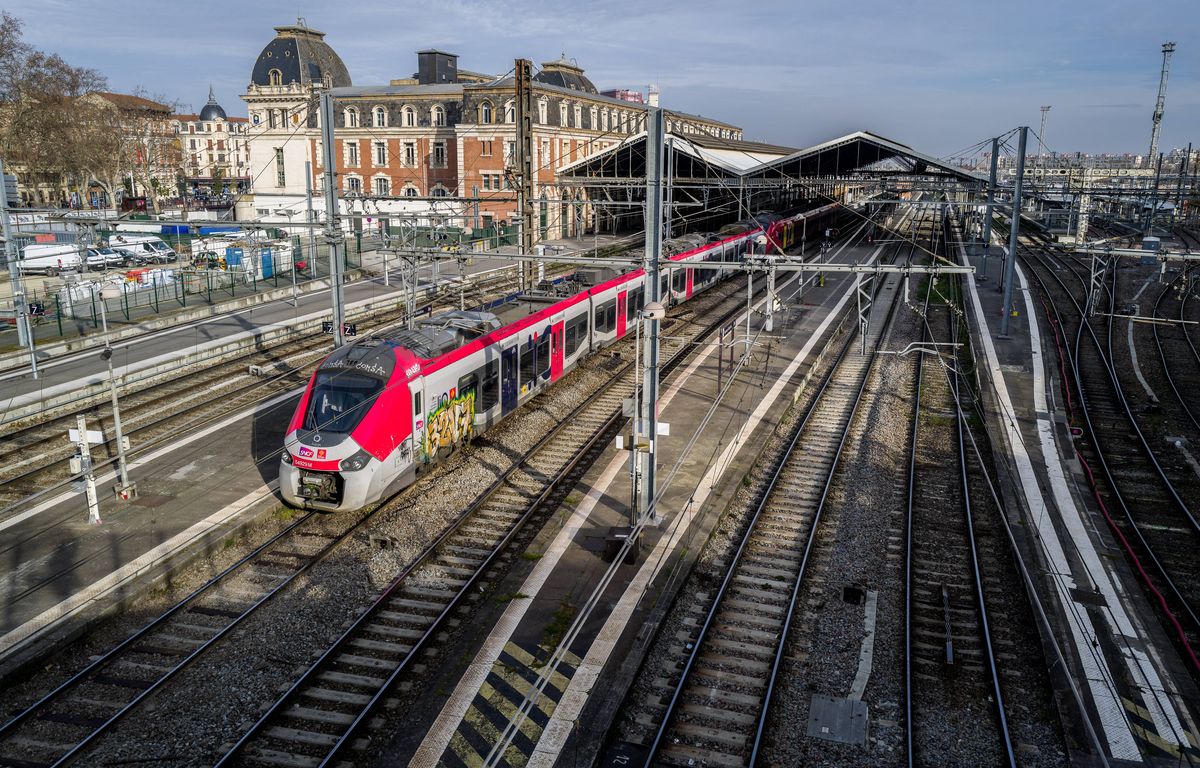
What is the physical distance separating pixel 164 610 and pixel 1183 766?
12048 mm

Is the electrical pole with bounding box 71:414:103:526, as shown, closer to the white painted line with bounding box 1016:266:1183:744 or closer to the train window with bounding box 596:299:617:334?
the train window with bounding box 596:299:617:334

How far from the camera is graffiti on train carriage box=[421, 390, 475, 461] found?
50.1ft

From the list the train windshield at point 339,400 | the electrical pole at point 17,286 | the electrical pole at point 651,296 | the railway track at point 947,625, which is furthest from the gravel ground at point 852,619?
the electrical pole at point 17,286

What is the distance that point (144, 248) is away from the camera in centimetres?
4312

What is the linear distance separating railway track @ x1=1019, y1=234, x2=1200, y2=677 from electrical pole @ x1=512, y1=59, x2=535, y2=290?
51.9 feet

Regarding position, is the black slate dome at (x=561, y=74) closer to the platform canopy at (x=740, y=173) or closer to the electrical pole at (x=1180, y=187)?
the platform canopy at (x=740, y=173)

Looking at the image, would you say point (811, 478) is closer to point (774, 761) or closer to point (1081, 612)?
point (1081, 612)

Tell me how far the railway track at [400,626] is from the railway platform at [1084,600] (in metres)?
7.53

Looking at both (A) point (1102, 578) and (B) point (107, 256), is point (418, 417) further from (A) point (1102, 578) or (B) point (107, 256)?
(B) point (107, 256)

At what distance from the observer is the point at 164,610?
1138cm

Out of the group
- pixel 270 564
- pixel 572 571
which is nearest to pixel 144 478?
pixel 270 564

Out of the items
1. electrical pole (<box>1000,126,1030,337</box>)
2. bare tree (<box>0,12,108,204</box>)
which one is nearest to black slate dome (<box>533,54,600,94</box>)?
bare tree (<box>0,12,108,204</box>)

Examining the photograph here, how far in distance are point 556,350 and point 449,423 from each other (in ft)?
19.7

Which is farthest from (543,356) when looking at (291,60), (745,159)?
(291,60)
